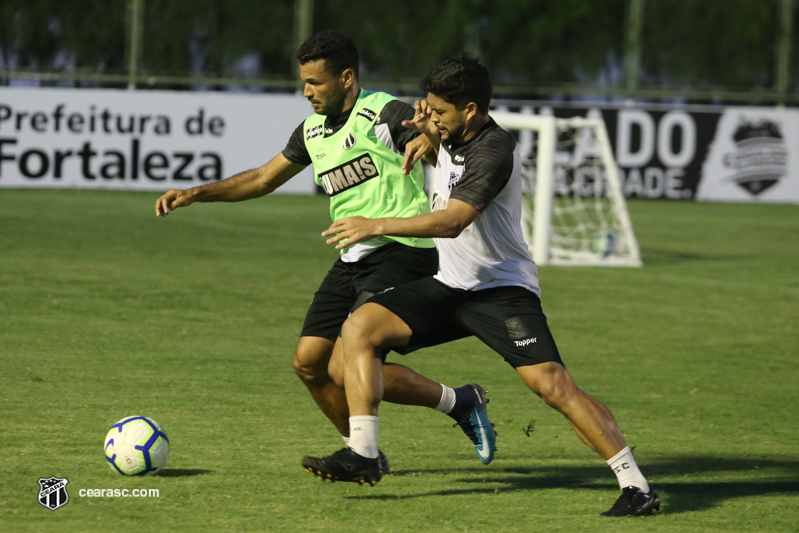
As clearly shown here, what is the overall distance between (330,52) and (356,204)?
704mm

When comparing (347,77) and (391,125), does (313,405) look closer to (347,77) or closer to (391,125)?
(391,125)

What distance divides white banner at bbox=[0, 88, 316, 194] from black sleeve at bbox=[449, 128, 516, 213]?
17.5 metres

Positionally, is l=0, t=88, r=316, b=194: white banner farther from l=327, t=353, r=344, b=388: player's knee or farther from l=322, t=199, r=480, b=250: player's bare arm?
l=322, t=199, r=480, b=250: player's bare arm

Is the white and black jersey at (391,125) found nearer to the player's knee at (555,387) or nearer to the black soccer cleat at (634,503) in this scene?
the player's knee at (555,387)

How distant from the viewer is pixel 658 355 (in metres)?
8.80

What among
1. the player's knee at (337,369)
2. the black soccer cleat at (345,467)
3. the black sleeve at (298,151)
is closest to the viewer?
the black soccer cleat at (345,467)

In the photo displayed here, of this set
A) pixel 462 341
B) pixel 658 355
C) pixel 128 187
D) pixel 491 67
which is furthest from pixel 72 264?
pixel 491 67

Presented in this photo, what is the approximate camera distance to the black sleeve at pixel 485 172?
15.0ft

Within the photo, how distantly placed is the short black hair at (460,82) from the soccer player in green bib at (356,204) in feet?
1.91

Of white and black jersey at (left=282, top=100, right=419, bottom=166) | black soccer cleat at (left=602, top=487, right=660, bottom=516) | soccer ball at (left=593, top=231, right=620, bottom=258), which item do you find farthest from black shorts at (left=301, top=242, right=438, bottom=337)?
soccer ball at (left=593, top=231, right=620, bottom=258)

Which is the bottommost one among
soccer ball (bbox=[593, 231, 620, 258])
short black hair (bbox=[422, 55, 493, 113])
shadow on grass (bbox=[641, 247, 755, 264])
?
shadow on grass (bbox=[641, 247, 755, 264])

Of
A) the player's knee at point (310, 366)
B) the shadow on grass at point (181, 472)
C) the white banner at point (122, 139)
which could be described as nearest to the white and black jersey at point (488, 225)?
the player's knee at point (310, 366)

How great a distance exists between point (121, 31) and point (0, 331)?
18628 mm

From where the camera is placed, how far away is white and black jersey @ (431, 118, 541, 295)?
470 cm
